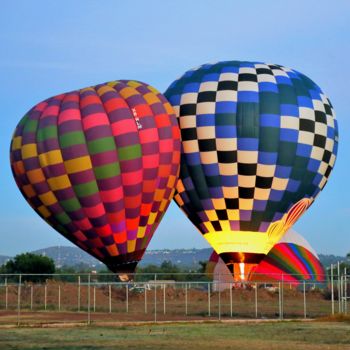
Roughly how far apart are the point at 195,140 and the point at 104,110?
5.60 m

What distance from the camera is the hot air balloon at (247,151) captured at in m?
40.8

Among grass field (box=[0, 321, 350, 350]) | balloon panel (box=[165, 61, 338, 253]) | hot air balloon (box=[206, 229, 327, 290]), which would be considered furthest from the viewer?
hot air balloon (box=[206, 229, 327, 290])

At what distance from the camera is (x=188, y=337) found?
24984 millimetres

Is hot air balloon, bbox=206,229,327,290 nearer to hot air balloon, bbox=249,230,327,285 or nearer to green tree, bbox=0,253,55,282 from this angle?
hot air balloon, bbox=249,230,327,285

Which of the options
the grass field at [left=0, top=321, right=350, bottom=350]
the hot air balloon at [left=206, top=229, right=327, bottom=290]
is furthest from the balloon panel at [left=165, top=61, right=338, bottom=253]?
the grass field at [left=0, top=321, right=350, bottom=350]

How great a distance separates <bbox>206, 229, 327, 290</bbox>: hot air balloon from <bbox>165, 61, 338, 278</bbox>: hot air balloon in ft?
30.7

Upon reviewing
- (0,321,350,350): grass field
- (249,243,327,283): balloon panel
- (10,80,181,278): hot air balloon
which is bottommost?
(0,321,350,350): grass field

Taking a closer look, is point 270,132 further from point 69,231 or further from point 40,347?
point 40,347

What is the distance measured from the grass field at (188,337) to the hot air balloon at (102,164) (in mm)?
8341

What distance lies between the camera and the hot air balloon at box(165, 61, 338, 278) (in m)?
40.8

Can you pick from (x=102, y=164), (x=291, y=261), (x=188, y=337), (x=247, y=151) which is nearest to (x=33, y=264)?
(x=291, y=261)

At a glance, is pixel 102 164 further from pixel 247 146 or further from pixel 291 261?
pixel 291 261

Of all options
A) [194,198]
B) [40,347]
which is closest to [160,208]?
[194,198]

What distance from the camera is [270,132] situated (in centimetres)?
4081
